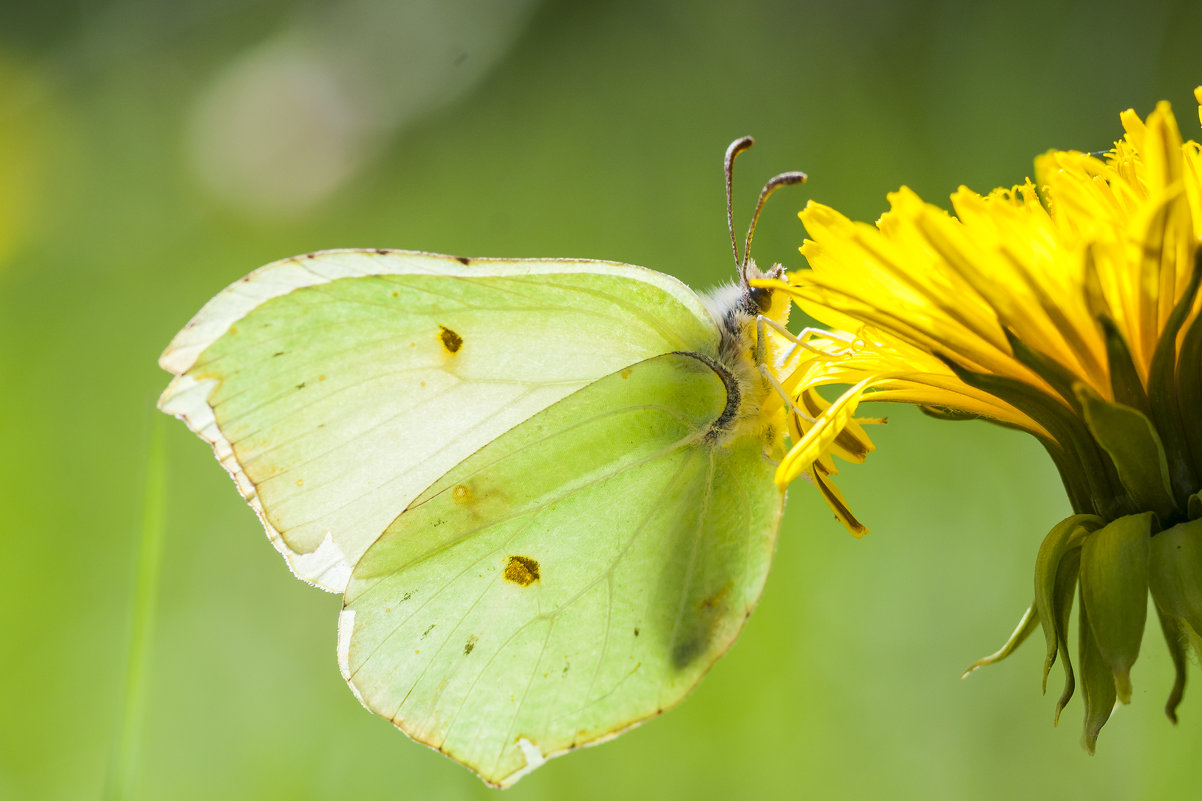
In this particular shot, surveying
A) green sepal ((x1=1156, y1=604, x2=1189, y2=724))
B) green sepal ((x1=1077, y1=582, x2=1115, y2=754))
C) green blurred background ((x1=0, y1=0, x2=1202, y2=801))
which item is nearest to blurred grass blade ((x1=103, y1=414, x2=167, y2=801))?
green blurred background ((x1=0, y1=0, x2=1202, y2=801))

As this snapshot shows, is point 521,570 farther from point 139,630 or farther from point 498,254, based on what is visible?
point 498,254

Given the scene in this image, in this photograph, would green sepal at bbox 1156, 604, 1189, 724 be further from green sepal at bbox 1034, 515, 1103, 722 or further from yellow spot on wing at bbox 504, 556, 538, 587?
yellow spot on wing at bbox 504, 556, 538, 587

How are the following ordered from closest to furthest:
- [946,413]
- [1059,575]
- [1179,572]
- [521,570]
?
1. [1179,572]
2. [1059,575]
3. [946,413]
4. [521,570]

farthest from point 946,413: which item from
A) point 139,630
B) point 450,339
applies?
point 139,630

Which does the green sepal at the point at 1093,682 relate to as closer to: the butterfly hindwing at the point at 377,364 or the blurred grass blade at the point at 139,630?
the butterfly hindwing at the point at 377,364

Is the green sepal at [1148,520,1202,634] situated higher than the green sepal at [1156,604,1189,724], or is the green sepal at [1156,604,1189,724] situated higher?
the green sepal at [1148,520,1202,634]

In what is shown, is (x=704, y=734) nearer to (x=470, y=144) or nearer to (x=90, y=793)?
(x=90, y=793)

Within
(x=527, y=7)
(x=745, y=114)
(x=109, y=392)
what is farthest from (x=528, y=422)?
(x=527, y=7)

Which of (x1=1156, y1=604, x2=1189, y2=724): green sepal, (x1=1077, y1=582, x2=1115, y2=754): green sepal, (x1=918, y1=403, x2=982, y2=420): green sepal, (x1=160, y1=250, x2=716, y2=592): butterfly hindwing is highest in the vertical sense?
(x1=160, y1=250, x2=716, y2=592): butterfly hindwing
